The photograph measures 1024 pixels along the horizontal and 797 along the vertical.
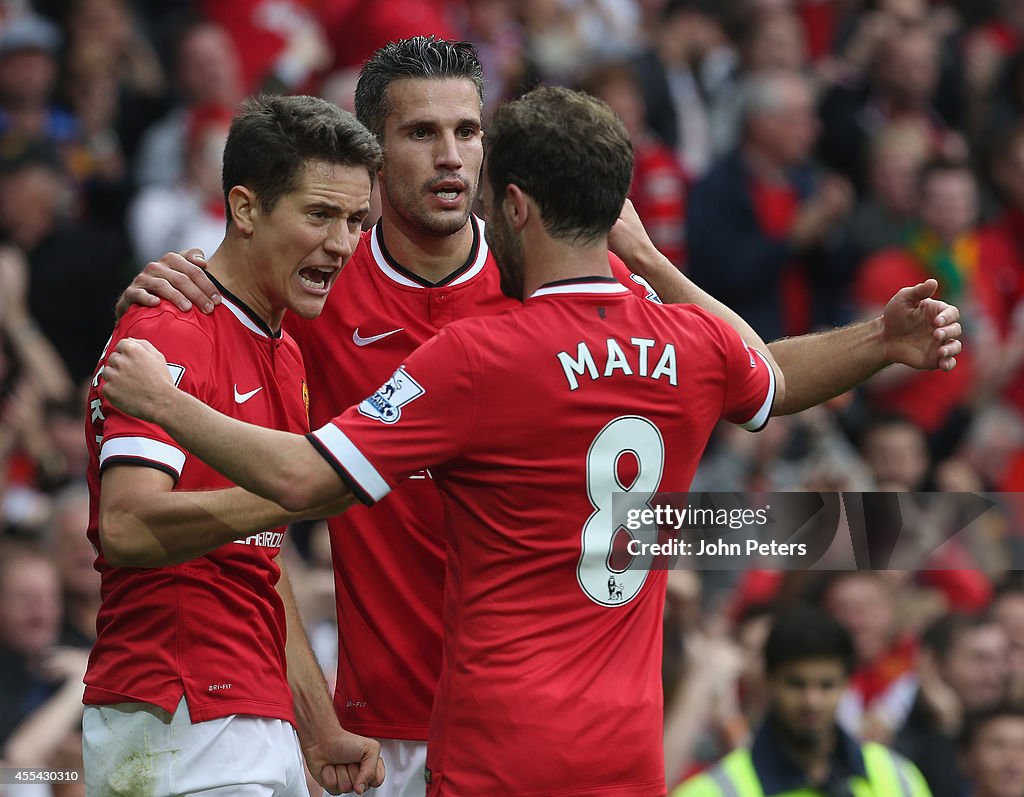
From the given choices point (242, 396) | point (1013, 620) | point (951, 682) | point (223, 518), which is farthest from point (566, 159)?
point (1013, 620)

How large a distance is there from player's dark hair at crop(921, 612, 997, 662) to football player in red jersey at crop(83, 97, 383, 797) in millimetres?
4142

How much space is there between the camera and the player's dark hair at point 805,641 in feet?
19.7

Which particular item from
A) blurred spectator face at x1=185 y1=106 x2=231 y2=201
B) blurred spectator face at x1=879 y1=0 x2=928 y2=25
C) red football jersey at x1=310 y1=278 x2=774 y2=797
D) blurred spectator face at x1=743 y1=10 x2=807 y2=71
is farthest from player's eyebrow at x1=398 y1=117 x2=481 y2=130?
blurred spectator face at x1=879 y1=0 x2=928 y2=25

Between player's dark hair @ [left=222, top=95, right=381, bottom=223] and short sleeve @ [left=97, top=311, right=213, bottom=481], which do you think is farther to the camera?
player's dark hair @ [left=222, top=95, right=381, bottom=223]

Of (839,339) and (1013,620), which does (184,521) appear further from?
(1013,620)

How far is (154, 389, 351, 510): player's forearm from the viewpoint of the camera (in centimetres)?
351

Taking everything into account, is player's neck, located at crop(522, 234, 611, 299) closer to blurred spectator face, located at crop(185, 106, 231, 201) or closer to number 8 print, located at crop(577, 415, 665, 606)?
number 8 print, located at crop(577, 415, 665, 606)

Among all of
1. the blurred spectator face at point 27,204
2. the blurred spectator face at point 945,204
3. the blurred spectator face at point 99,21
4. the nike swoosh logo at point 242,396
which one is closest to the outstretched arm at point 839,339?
the nike swoosh logo at point 242,396

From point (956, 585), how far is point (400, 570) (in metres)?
4.55

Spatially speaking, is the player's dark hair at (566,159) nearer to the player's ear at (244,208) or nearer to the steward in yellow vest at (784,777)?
the player's ear at (244,208)

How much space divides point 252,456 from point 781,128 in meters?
6.76

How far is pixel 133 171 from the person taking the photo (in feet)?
30.5

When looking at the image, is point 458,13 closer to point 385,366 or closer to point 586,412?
point 385,366

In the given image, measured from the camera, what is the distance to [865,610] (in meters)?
7.67
